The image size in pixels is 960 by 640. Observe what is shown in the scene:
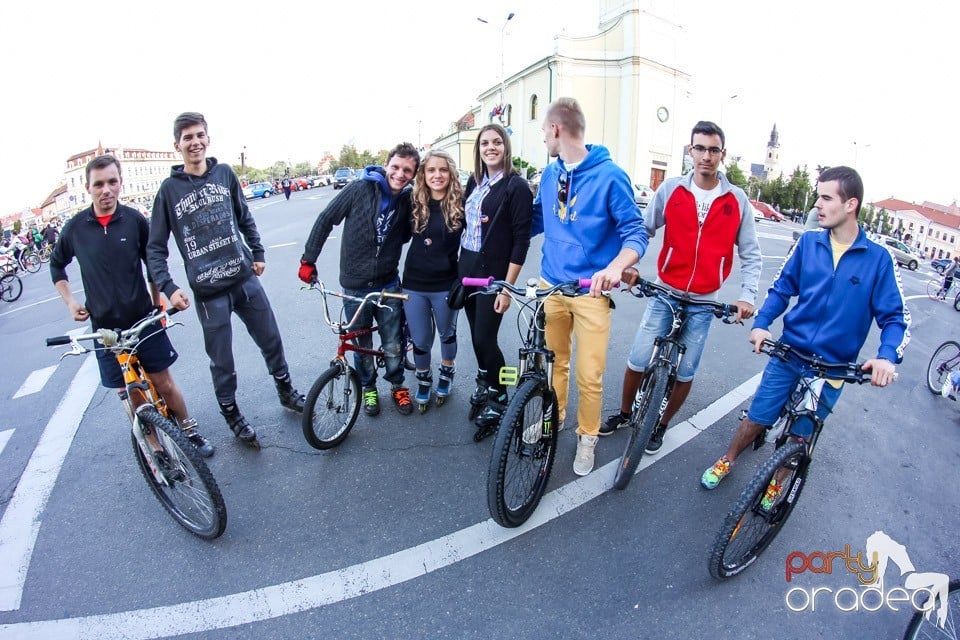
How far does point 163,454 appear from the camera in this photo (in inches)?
112

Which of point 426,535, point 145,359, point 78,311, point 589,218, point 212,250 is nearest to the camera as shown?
point 426,535

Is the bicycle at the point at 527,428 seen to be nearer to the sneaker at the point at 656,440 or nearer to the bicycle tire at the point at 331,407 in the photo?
the sneaker at the point at 656,440

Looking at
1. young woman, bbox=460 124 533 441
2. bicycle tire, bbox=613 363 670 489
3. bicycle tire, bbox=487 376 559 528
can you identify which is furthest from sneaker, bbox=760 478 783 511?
young woman, bbox=460 124 533 441

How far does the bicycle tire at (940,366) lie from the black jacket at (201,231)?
21.6 ft

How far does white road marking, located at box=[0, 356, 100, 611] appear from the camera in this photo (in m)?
2.55

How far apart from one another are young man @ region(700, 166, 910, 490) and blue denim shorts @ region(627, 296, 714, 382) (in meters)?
0.44

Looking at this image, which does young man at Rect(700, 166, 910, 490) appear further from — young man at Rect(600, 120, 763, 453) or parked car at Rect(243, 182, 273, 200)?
parked car at Rect(243, 182, 273, 200)

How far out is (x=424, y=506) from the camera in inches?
118

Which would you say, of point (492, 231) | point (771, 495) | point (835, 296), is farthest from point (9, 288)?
point (835, 296)

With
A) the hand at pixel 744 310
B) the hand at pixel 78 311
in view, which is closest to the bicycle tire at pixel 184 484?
the hand at pixel 78 311

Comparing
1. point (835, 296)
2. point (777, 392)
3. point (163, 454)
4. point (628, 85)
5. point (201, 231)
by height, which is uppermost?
point (628, 85)

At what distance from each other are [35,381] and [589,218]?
229 inches

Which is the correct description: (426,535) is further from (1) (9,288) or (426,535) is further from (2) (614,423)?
(1) (9,288)

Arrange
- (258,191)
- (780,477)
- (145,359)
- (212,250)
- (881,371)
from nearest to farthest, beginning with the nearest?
(881,371)
(780,477)
(145,359)
(212,250)
(258,191)
